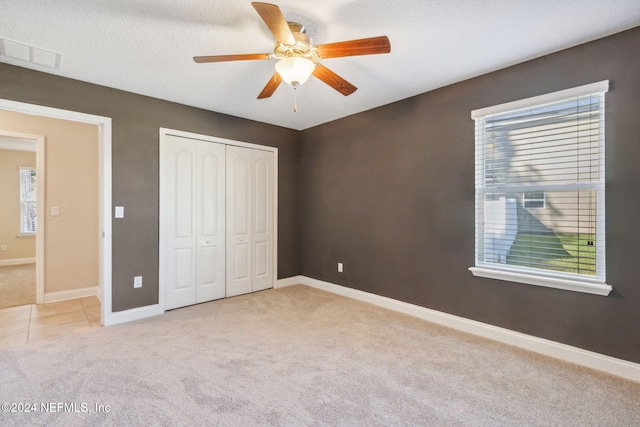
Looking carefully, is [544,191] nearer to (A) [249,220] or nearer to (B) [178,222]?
(A) [249,220]

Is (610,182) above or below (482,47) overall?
below

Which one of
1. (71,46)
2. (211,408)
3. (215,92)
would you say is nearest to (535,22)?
(215,92)

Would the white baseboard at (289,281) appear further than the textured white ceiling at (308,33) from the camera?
Yes

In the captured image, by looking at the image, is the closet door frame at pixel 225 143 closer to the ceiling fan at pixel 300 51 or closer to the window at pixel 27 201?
the ceiling fan at pixel 300 51

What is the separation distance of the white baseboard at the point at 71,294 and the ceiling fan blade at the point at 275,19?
4.42 m

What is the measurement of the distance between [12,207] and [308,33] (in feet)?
24.9

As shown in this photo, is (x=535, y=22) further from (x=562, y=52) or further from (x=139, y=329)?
(x=139, y=329)

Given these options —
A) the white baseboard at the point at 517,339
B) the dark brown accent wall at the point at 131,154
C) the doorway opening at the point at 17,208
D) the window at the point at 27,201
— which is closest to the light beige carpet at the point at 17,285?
the doorway opening at the point at 17,208

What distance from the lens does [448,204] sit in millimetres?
3105

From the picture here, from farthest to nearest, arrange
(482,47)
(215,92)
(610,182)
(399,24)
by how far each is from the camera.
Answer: (215,92)
(482,47)
(610,182)
(399,24)

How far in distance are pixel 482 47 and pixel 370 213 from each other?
2092mm

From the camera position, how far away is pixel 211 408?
1.81 m

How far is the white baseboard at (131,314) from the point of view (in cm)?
311

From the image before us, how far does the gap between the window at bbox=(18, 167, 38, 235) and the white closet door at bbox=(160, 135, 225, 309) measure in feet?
16.5
